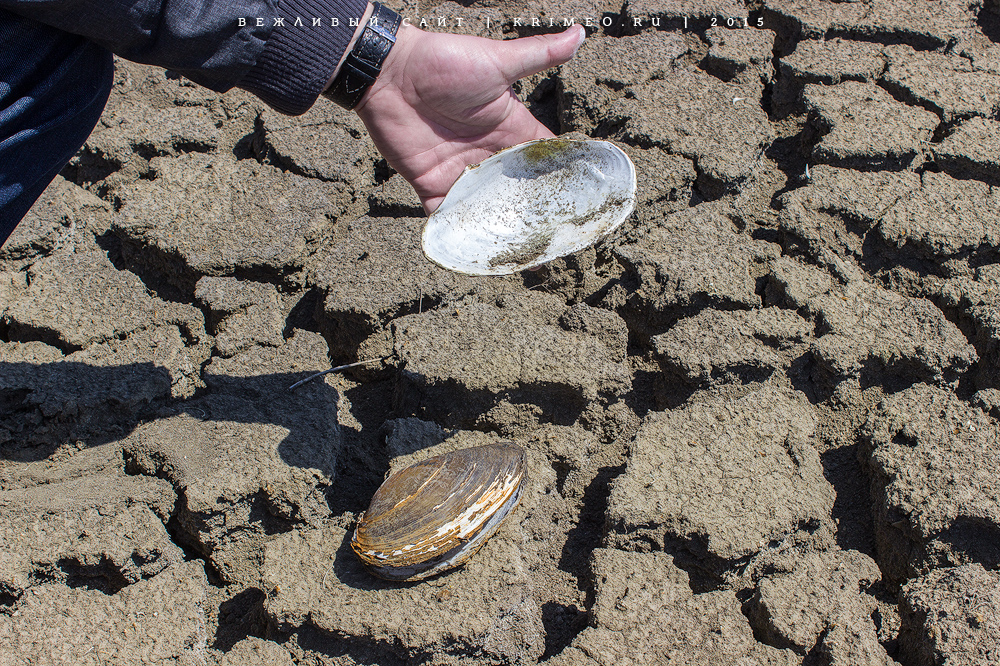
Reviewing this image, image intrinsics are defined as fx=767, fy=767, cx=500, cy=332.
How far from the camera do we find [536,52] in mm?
Answer: 2227

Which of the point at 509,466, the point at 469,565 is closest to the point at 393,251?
the point at 509,466

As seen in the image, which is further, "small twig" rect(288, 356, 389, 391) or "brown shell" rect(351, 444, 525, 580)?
"small twig" rect(288, 356, 389, 391)

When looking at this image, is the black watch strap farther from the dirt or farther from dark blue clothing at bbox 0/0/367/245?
the dirt

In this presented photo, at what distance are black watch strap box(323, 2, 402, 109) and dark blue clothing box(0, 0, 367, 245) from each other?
9cm

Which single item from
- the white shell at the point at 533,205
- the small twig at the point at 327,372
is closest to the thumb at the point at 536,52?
the white shell at the point at 533,205

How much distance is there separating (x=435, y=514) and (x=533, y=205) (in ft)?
3.31

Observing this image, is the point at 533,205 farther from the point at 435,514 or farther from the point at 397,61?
the point at 435,514

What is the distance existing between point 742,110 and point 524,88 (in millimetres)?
940

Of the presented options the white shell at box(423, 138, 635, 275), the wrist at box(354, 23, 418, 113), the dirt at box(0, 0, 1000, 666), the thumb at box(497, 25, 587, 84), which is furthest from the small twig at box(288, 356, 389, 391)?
the thumb at box(497, 25, 587, 84)

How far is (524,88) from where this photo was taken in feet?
11.2

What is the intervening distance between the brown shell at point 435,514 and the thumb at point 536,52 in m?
1.13

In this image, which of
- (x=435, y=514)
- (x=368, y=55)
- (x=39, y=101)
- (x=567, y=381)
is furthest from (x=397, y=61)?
(x=435, y=514)

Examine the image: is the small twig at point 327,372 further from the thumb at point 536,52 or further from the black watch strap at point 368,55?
the thumb at point 536,52

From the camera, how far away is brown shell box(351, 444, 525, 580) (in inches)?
73.7
